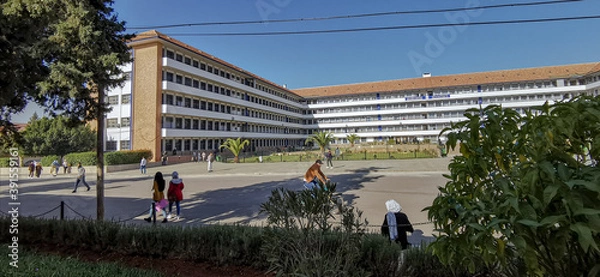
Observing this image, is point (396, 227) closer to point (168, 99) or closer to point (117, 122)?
point (168, 99)

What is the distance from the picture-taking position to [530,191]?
1.32 meters

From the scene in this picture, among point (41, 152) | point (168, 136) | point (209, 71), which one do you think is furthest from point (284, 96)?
point (41, 152)

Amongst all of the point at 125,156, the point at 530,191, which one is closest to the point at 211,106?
the point at 125,156

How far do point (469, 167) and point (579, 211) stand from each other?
0.70 metres

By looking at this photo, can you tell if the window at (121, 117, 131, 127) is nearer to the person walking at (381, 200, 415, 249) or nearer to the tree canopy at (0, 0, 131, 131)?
the tree canopy at (0, 0, 131, 131)

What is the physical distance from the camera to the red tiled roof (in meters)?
56.2

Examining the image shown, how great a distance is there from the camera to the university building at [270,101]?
32.4 m

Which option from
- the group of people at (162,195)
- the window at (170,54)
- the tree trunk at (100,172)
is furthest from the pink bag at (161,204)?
the window at (170,54)

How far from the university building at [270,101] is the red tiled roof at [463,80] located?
0.61 ft

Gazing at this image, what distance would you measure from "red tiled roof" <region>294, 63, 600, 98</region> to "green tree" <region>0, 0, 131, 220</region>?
2572 inches

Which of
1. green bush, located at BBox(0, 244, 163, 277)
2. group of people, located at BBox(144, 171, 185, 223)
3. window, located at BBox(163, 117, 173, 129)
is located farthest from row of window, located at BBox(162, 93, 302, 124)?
green bush, located at BBox(0, 244, 163, 277)

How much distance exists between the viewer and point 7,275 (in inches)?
123

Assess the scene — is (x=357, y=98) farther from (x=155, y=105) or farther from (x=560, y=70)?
(x=155, y=105)

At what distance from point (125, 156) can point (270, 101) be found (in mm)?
35275
